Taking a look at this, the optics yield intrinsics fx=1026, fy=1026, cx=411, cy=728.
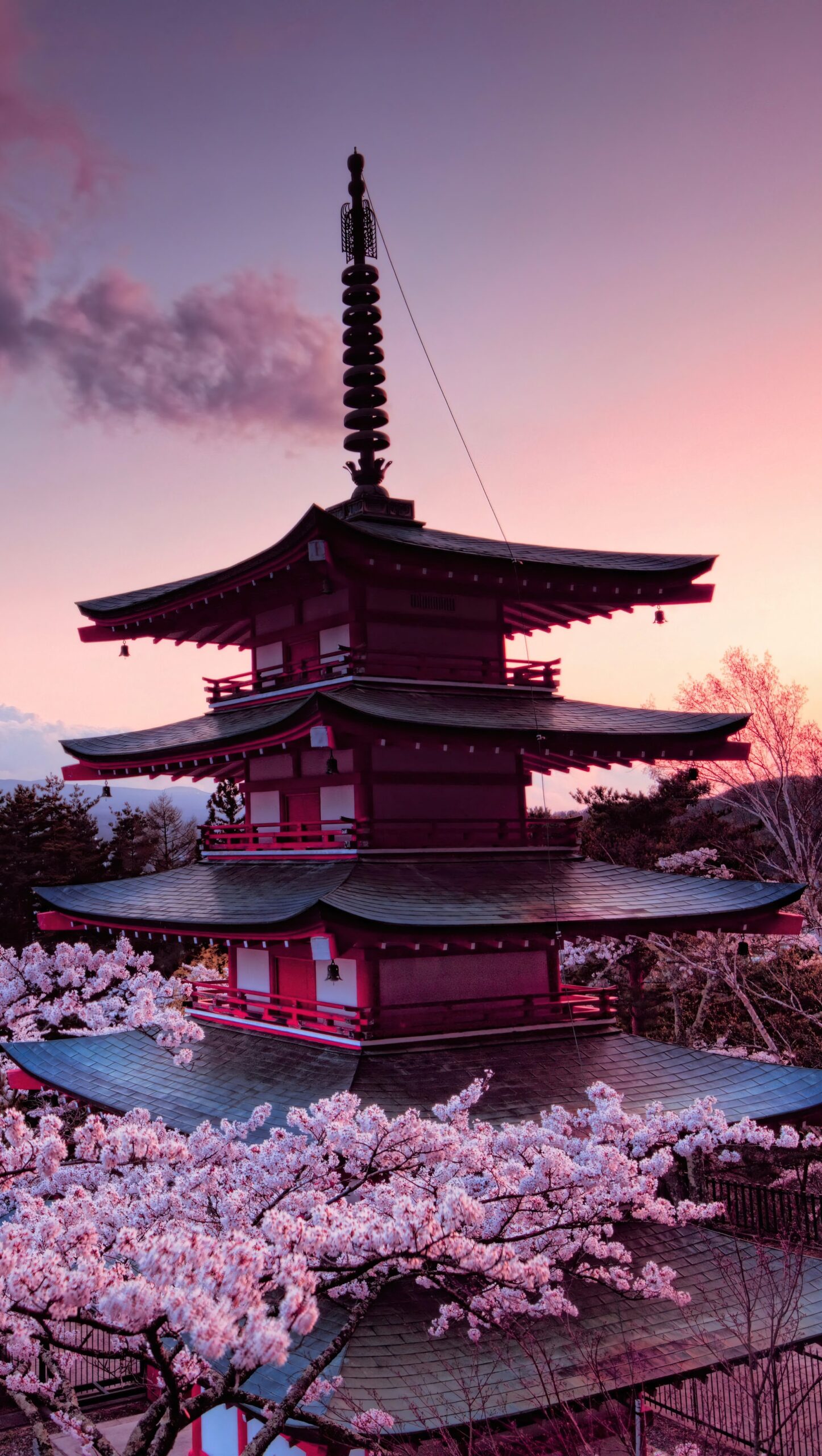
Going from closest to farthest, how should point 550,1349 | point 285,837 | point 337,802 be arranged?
point 550,1349 → point 337,802 → point 285,837

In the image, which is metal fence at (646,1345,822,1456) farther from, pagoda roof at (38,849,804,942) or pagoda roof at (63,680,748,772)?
pagoda roof at (63,680,748,772)

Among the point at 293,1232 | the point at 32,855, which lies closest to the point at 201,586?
the point at 293,1232

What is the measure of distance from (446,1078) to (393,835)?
396 centimetres

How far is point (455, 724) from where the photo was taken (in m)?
15.8

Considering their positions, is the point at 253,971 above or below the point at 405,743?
below

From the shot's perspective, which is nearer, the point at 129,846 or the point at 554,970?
the point at 554,970

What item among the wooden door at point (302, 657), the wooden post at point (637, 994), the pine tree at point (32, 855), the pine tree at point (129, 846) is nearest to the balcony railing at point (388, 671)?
the wooden door at point (302, 657)

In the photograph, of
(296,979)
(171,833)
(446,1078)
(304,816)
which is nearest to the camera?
(446,1078)

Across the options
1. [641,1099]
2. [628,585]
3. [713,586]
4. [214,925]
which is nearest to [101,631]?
[214,925]

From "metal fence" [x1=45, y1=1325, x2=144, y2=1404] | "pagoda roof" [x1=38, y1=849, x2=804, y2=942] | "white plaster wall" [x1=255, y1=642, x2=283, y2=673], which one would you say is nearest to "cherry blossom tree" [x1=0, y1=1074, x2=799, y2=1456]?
"metal fence" [x1=45, y1=1325, x2=144, y2=1404]

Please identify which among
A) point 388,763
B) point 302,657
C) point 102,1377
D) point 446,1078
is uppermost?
point 302,657

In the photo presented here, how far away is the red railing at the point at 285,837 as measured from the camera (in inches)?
643

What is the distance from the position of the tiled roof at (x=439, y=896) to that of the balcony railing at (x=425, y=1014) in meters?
1.55

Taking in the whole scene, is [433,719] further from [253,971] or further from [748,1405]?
[748,1405]
